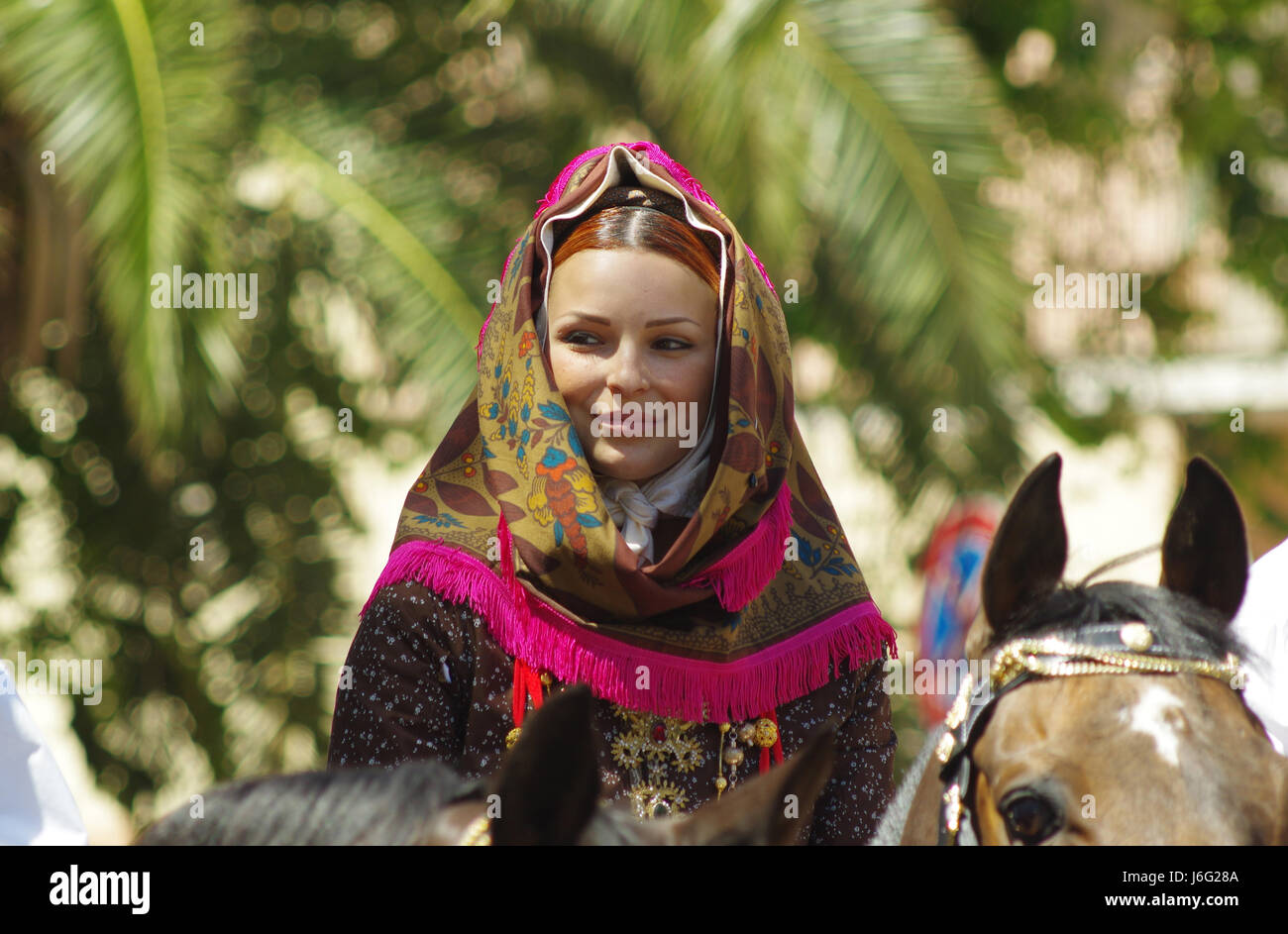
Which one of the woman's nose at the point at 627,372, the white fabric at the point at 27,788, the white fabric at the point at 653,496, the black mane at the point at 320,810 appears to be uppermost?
the woman's nose at the point at 627,372

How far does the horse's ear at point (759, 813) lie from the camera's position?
1.27 meters

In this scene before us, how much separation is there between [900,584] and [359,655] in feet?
18.6

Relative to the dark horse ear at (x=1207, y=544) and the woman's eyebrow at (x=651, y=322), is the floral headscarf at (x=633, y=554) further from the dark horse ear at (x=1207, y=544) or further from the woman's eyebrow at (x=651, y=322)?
the dark horse ear at (x=1207, y=544)

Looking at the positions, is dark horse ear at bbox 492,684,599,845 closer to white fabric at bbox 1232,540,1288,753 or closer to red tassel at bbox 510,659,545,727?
red tassel at bbox 510,659,545,727

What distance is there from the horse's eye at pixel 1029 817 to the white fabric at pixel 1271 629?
2.44 ft

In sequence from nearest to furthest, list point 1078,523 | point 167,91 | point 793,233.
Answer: point 167,91 → point 793,233 → point 1078,523

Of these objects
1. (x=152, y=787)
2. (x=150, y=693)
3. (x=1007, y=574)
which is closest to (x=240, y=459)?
(x=150, y=693)

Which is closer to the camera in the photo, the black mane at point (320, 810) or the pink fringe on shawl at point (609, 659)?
the black mane at point (320, 810)

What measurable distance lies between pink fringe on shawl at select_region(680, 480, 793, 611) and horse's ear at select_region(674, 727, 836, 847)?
68 cm

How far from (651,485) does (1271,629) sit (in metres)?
0.99

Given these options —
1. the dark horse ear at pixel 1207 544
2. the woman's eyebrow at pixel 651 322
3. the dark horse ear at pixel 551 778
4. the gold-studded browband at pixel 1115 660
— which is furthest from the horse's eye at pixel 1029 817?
the woman's eyebrow at pixel 651 322

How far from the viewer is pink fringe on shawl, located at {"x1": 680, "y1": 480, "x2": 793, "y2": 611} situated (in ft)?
6.56
